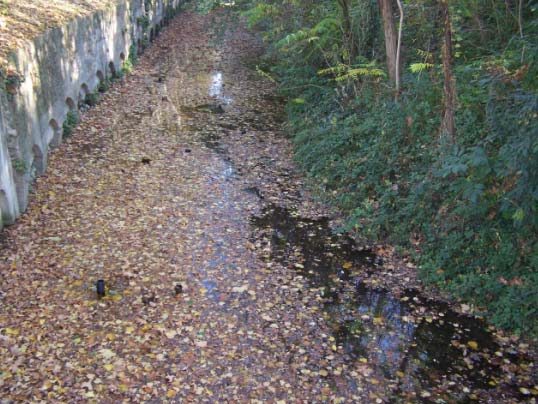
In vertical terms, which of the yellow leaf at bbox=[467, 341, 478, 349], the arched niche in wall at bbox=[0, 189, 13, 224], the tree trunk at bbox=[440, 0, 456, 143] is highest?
the tree trunk at bbox=[440, 0, 456, 143]

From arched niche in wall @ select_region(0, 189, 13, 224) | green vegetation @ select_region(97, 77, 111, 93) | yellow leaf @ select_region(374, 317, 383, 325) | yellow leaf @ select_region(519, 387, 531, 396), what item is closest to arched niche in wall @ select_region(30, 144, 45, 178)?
arched niche in wall @ select_region(0, 189, 13, 224)

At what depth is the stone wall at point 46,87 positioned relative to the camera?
9.22 m

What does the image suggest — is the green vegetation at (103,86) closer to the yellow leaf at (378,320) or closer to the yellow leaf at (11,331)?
the yellow leaf at (11,331)

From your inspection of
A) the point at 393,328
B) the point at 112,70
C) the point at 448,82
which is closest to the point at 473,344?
the point at 393,328

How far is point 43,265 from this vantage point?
8195 mm

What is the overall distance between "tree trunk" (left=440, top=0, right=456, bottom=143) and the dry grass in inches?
299

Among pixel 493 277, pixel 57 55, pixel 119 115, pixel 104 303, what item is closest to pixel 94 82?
pixel 119 115

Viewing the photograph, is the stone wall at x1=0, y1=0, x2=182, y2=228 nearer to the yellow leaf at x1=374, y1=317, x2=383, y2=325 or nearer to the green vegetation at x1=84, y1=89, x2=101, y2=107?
the green vegetation at x1=84, y1=89, x2=101, y2=107

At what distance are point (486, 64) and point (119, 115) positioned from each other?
10.3 meters

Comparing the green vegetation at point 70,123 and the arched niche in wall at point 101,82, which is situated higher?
the arched niche in wall at point 101,82

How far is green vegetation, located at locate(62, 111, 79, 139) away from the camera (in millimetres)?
12953

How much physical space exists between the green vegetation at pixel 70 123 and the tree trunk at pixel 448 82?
8.98 meters

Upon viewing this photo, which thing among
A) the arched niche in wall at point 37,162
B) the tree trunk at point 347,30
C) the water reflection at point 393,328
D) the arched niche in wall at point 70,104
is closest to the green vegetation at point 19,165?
the arched niche in wall at point 37,162

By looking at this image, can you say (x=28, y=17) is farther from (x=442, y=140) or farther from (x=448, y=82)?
(x=442, y=140)
